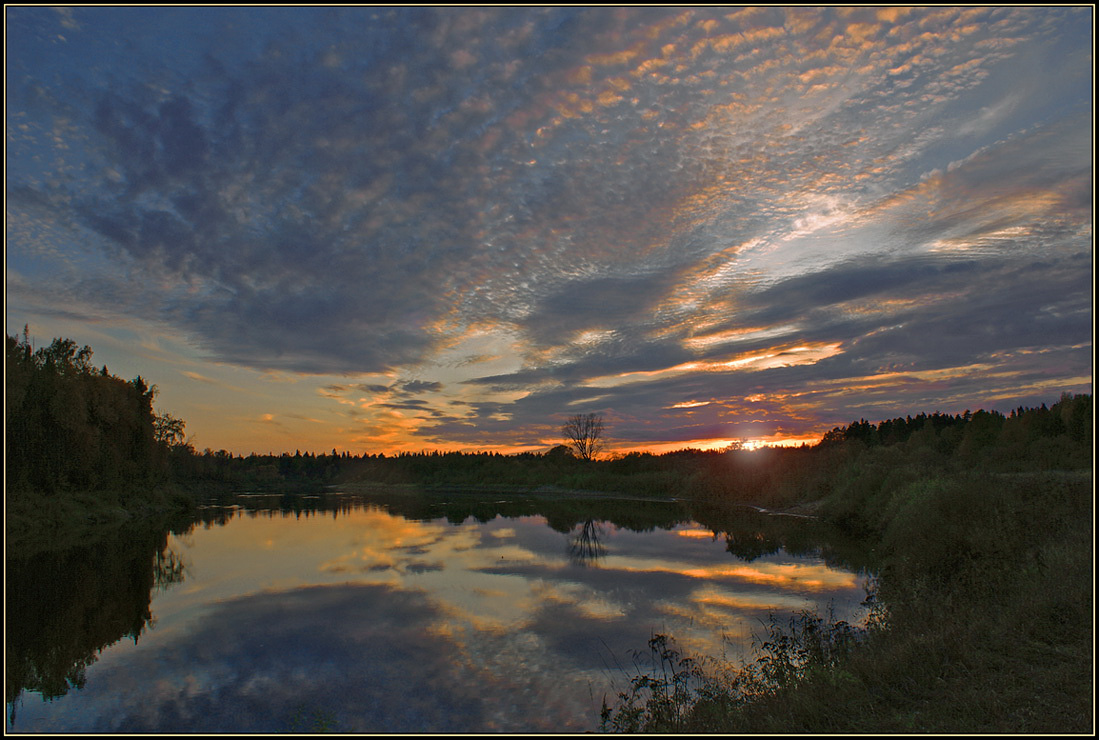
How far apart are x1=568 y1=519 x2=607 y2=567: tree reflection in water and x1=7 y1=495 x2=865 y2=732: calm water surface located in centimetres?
31

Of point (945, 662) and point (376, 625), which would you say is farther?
point (376, 625)

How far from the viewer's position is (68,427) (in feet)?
129

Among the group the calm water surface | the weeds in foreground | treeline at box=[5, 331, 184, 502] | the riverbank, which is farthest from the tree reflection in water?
treeline at box=[5, 331, 184, 502]

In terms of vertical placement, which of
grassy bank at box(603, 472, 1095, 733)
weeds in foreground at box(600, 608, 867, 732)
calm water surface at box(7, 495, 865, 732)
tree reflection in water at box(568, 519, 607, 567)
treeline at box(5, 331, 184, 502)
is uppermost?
treeline at box(5, 331, 184, 502)

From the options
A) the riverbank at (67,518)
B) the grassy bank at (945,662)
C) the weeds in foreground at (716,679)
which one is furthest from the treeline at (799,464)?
the riverbank at (67,518)

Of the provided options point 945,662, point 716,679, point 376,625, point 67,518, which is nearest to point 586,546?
point 376,625

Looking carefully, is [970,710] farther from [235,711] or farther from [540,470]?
[540,470]

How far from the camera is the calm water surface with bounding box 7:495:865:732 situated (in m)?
10.4

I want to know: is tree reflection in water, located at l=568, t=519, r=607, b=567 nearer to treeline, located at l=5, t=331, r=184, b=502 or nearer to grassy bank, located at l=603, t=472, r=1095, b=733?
grassy bank, located at l=603, t=472, r=1095, b=733

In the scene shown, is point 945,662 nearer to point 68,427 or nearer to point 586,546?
point 586,546

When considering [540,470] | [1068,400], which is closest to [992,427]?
[1068,400]

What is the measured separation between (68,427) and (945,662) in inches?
1948

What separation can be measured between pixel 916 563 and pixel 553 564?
1391 centimetres

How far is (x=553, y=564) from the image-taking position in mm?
25359
